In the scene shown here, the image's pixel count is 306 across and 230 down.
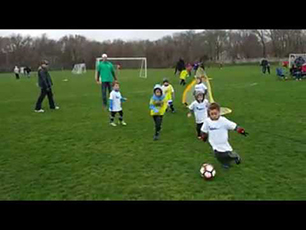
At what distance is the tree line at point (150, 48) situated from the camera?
86125 mm

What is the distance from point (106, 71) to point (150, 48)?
77118 millimetres

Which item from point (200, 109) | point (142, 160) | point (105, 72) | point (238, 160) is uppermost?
point (105, 72)

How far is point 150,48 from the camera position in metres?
88.2

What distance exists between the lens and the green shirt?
1266cm

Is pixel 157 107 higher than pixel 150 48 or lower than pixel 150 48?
lower

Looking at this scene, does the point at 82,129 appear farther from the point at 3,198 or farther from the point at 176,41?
the point at 176,41

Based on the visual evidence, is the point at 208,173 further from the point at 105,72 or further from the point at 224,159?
the point at 105,72

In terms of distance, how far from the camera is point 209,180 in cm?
549

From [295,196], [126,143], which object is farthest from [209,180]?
[126,143]

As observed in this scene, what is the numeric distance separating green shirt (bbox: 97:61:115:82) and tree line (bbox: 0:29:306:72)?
234ft

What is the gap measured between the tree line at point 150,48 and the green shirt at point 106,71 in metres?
71.2

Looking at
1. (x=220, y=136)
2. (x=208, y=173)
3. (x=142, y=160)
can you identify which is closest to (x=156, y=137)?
(x=142, y=160)

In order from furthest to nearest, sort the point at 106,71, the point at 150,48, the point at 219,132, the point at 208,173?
1. the point at 150,48
2. the point at 106,71
3. the point at 219,132
4. the point at 208,173

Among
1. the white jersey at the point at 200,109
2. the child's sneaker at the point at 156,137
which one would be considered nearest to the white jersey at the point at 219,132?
the white jersey at the point at 200,109
